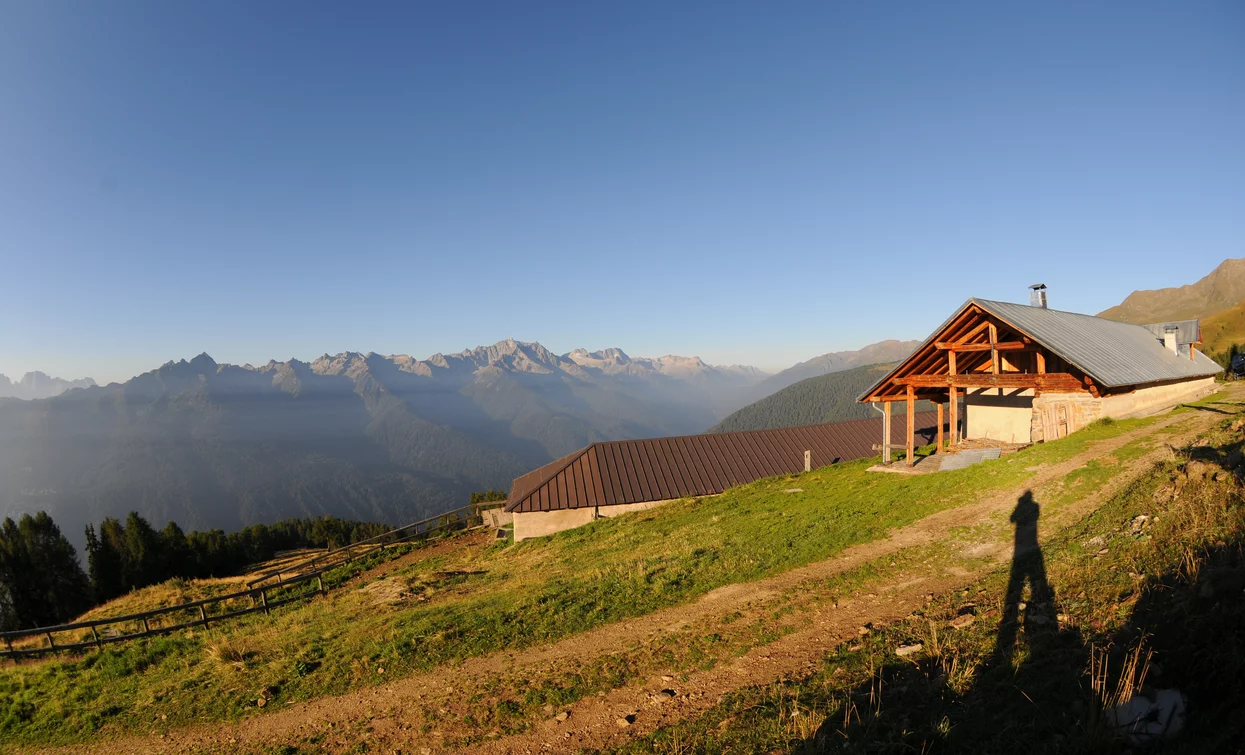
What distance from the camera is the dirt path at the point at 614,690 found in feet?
26.9

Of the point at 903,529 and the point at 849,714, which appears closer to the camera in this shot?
the point at 849,714

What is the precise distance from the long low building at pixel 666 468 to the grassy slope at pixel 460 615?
32.1 feet

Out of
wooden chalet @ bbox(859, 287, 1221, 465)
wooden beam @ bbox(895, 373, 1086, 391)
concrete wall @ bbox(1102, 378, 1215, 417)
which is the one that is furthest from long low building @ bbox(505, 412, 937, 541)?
concrete wall @ bbox(1102, 378, 1215, 417)

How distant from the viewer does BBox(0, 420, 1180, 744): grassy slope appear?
1200 centimetres

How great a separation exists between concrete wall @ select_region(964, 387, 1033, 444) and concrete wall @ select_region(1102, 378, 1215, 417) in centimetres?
272

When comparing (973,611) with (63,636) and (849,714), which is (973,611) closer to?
(849,714)

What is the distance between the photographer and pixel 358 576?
2853 centimetres

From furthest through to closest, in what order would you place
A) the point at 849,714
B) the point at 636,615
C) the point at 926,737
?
the point at 636,615
the point at 849,714
the point at 926,737

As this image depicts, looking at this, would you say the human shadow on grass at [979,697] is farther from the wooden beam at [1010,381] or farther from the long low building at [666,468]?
the long low building at [666,468]

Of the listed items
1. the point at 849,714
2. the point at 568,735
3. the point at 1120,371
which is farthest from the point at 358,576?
the point at 1120,371

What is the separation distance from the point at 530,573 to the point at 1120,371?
22.6 meters

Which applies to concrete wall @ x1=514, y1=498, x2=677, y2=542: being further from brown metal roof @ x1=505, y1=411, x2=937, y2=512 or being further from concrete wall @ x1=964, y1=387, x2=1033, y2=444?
concrete wall @ x1=964, y1=387, x2=1033, y2=444

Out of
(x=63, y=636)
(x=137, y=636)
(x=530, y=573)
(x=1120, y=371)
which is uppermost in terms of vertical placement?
(x=1120, y=371)

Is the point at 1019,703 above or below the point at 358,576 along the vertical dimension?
above
